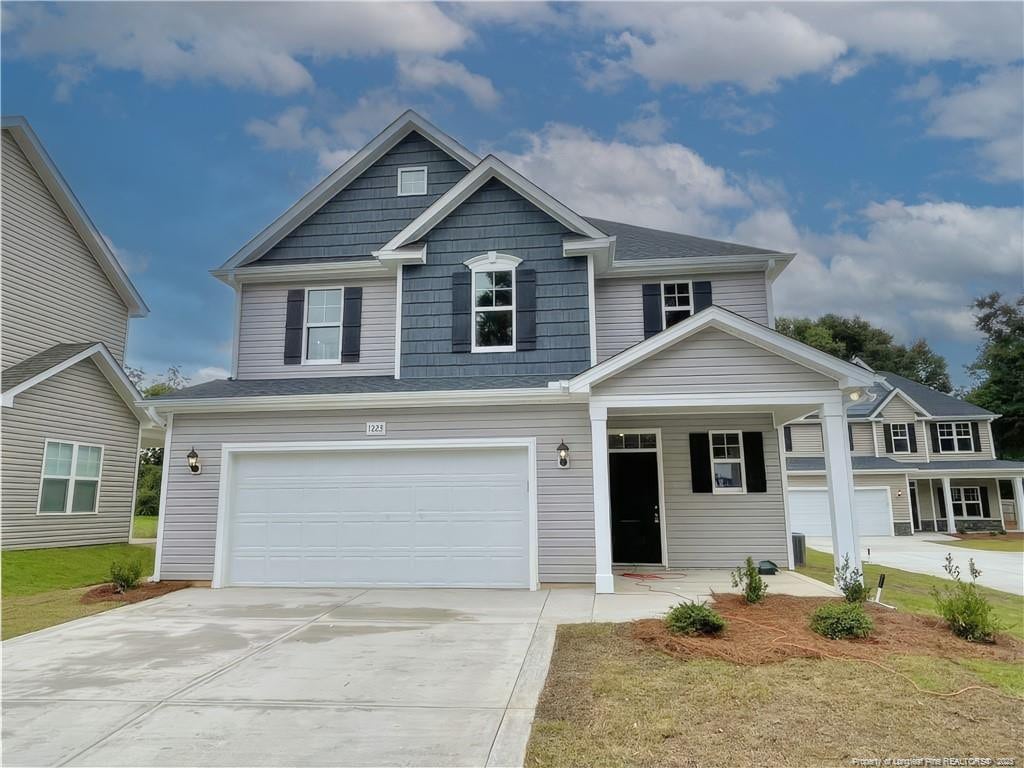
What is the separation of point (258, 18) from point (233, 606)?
9.70m

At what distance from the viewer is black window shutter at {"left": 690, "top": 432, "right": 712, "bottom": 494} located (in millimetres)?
11414

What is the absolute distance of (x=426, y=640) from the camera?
6.38 m

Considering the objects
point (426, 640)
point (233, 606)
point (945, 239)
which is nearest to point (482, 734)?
point (426, 640)

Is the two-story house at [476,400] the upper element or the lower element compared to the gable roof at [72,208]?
lower

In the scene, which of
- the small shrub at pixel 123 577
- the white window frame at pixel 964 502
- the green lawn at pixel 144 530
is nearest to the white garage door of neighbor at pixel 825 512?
the white window frame at pixel 964 502

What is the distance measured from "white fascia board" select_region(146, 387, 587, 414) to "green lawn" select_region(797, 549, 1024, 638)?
17.8ft

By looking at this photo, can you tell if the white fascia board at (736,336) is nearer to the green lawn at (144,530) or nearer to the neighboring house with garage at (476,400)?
the neighboring house with garage at (476,400)

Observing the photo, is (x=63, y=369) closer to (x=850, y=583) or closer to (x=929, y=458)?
(x=850, y=583)

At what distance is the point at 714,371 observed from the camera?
8.97m

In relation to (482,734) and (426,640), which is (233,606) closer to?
(426,640)

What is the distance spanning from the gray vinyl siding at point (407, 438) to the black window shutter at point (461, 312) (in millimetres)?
1474

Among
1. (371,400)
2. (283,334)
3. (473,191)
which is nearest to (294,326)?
(283,334)

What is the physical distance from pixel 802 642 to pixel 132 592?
9.14 m

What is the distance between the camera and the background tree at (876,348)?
151ft
